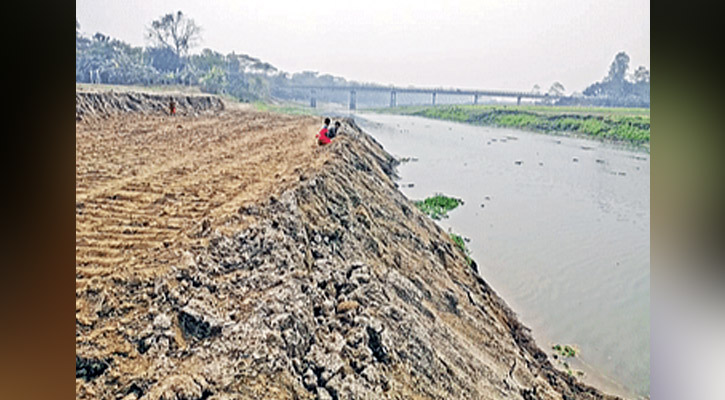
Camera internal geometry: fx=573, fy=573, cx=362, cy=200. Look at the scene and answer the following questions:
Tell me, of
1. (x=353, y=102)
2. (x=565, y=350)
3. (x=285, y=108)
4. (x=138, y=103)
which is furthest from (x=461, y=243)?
(x=285, y=108)

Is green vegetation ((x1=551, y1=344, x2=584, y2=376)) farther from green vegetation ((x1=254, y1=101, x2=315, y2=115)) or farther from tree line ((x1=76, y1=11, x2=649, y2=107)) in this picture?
green vegetation ((x1=254, y1=101, x2=315, y2=115))

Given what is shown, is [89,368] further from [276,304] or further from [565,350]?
[565,350]

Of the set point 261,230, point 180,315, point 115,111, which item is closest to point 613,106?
point 261,230

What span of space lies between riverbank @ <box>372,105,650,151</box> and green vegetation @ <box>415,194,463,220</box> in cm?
213

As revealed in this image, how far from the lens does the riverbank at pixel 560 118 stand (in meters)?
6.75

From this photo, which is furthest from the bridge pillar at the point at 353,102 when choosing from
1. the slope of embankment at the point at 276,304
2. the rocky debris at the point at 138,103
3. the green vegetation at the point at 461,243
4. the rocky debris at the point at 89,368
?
the rocky debris at the point at 89,368

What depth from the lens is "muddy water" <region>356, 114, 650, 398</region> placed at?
349cm

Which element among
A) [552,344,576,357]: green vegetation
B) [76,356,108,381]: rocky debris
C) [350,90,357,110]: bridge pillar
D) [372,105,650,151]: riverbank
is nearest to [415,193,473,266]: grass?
[372,105,650,151]: riverbank

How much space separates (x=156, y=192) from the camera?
339cm

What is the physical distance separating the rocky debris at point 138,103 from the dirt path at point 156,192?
2091 mm

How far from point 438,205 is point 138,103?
19.7ft
